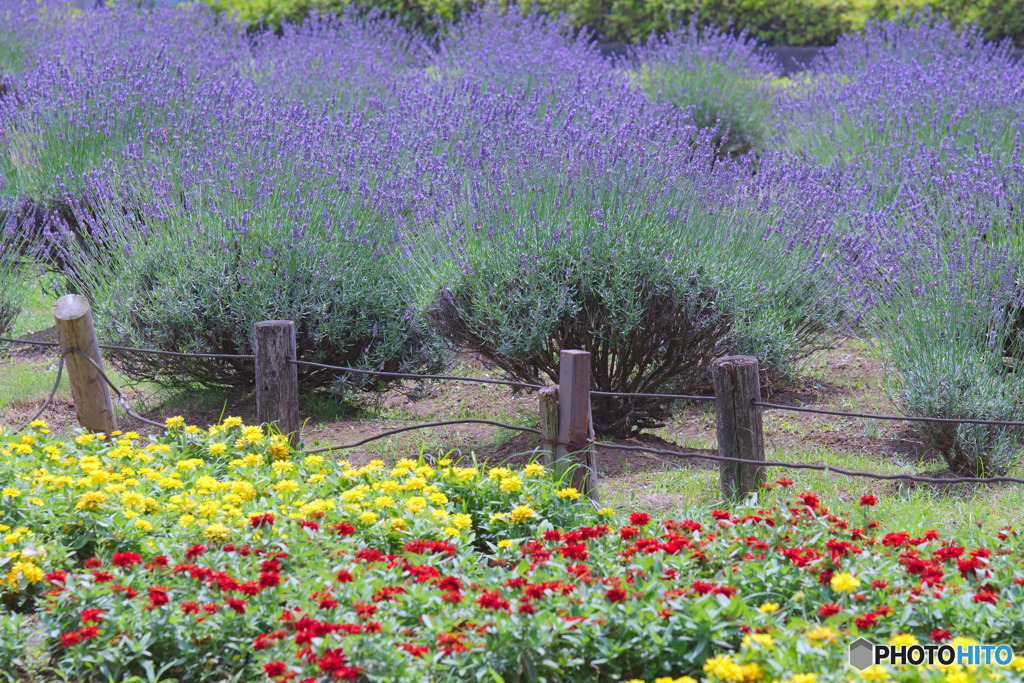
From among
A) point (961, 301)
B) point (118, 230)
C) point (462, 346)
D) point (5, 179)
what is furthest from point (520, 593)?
point (5, 179)

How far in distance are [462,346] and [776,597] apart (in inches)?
110

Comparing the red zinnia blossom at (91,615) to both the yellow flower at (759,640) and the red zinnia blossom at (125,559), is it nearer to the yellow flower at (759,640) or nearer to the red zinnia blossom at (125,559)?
the red zinnia blossom at (125,559)

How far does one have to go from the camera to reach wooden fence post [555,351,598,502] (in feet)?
11.1

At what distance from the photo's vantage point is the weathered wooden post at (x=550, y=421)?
345cm

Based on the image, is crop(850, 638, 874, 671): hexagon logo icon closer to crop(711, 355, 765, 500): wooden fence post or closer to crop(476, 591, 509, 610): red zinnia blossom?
crop(476, 591, 509, 610): red zinnia blossom

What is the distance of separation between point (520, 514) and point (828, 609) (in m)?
1.05

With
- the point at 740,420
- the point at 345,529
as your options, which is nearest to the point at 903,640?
the point at 740,420

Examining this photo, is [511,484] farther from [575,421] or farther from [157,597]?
[157,597]

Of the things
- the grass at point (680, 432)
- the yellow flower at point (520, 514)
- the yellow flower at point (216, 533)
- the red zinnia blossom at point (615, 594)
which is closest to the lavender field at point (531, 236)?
the grass at point (680, 432)

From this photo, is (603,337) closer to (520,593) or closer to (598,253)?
(598,253)

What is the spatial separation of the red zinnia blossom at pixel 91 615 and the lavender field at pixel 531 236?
239cm

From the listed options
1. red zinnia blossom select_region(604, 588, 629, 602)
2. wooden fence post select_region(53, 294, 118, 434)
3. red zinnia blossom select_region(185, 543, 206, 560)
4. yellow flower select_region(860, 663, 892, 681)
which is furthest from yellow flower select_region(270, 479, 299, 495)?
yellow flower select_region(860, 663, 892, 681)

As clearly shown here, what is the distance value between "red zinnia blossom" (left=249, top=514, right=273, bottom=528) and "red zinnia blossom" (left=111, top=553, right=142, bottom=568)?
340 millimetres

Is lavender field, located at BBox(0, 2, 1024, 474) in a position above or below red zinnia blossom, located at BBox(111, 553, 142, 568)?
above
